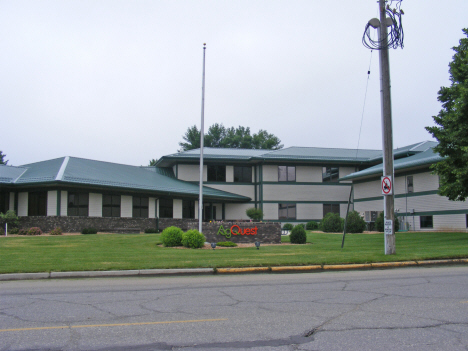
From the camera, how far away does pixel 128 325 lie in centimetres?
637

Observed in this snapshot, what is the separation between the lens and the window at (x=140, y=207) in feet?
114

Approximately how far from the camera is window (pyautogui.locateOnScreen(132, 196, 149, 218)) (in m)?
34.7

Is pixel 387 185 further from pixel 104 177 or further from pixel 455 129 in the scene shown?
pixel 104 177

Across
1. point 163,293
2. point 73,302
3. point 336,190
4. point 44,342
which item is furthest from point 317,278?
point 336,190

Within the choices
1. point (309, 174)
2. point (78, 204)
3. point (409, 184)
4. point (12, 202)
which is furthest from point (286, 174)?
point (12, 202)

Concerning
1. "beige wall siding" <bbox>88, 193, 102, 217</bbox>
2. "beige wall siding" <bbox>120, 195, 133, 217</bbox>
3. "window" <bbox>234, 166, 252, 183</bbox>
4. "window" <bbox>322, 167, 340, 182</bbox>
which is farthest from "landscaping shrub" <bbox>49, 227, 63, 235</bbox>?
"window" <bbox>322, 167, 340, 182</bbox>

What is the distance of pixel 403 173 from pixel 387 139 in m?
20.1

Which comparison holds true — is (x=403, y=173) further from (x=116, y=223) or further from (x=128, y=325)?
(x=128, y=325)

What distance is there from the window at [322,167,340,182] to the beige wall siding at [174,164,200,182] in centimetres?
1249

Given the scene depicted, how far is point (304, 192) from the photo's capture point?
140 ft

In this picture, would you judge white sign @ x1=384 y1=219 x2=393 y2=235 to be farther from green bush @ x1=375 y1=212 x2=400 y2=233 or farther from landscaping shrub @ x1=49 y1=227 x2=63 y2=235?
landscaping shrub @ x1=49 y1=227 x2=63 y2=235

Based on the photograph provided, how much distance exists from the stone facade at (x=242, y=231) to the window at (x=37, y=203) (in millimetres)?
12609

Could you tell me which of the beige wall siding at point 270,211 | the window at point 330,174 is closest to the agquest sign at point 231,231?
the beige wall siding at point 270,211

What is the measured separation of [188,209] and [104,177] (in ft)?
28.9
